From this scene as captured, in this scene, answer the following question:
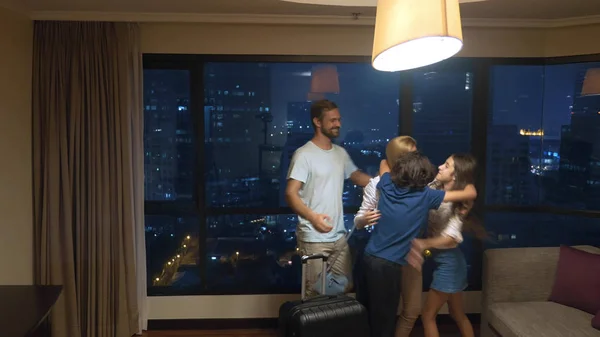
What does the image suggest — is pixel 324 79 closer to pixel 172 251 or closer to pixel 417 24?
pixel 172 251

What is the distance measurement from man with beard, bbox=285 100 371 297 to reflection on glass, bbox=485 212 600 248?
1394mm

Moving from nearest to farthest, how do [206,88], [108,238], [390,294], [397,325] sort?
[390,294] → [397,325] → [108,238] → [206,88]

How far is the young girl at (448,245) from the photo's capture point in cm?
252

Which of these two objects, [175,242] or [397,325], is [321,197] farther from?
[175,242]

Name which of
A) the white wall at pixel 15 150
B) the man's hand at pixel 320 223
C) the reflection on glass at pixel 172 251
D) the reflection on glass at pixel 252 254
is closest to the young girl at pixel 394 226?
the man's hand at pixel 320 223

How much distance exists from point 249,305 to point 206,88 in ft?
5.24

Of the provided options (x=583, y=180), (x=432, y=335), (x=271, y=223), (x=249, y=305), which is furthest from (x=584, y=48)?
(x=249, y=305)

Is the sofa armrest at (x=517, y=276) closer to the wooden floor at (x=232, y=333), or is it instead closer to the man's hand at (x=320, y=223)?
the wooden floor at (x=232, y=333)

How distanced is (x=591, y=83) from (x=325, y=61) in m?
1.86

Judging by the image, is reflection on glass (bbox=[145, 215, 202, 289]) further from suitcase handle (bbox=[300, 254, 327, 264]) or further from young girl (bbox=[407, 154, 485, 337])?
young girl (bbox=[407, 154, 485, 337])

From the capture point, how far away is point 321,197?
272 centimetres

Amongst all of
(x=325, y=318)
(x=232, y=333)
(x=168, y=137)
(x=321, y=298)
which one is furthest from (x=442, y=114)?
(x=232, y=333)

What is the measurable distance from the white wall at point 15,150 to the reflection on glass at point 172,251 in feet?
2.52

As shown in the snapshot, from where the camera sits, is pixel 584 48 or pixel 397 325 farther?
pixel 584 48
